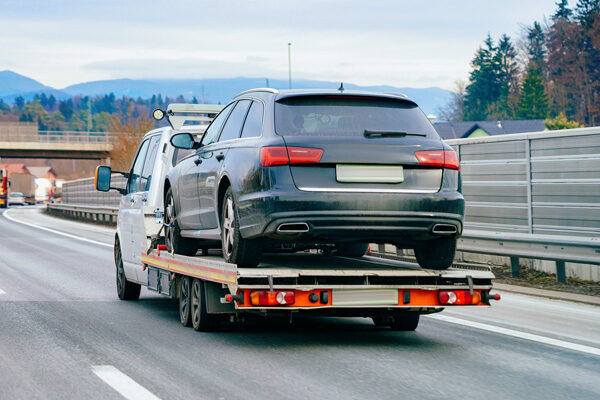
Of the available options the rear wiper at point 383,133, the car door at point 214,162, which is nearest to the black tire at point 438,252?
the rear wiper at point 383,133

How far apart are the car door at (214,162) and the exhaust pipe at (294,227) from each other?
1.27m

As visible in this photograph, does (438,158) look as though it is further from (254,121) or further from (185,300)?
(185,300)

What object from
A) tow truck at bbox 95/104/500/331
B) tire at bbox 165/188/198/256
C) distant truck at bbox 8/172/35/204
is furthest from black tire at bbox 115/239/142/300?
distant truck at bbox 8/172/35/204

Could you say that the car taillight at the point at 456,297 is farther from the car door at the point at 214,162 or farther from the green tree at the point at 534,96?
the green tree at the point at 534,96

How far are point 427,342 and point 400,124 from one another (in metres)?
1.82

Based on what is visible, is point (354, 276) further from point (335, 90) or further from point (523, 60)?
point (523, 60)

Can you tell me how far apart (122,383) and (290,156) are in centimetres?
223

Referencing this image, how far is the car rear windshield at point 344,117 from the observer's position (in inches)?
332

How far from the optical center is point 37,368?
298 inches

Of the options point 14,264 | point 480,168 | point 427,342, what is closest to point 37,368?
point 427,342

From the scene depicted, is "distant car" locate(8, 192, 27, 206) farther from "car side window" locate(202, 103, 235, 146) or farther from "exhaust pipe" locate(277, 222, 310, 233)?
"exhaust pipe" locate(277, 222, 310, 233)

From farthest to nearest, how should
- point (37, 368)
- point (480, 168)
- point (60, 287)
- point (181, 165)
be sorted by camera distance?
point (480, 168)
point (60, 287)
point (181, 165)
point (37, 368)

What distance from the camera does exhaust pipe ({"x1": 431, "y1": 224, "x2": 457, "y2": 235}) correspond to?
27.3ft

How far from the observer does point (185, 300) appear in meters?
9.86
